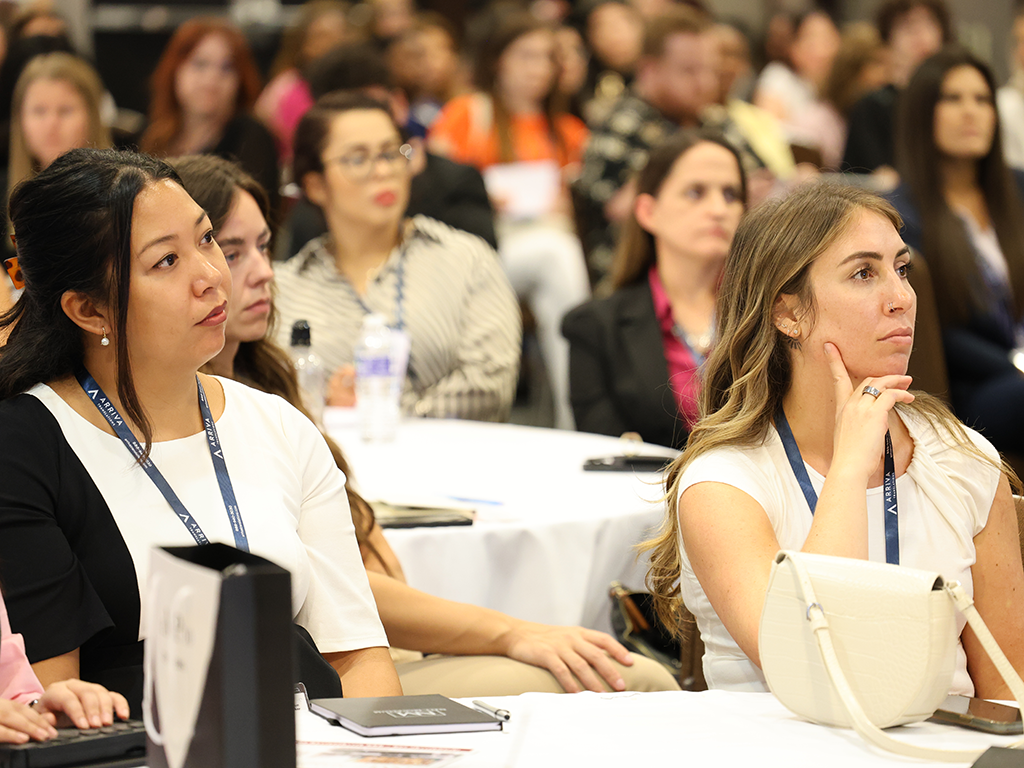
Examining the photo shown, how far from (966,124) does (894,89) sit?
7.45 ft

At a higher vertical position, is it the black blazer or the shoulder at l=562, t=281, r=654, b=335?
the shoulder at l=562, t=281, r=654, b=335

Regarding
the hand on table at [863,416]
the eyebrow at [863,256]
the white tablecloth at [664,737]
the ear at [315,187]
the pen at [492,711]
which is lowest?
the white tablecloth at [664,737]

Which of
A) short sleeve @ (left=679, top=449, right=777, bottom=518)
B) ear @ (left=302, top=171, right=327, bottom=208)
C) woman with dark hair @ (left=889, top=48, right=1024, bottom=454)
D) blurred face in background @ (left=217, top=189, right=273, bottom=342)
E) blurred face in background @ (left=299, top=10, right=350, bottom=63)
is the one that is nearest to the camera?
short sleeve @ (left=679, top=449, right=777, bottom=518)

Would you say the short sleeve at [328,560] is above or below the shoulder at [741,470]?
below

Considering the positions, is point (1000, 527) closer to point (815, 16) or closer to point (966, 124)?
point (966, 124)

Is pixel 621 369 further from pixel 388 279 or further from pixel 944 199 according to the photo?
pixel 944 199

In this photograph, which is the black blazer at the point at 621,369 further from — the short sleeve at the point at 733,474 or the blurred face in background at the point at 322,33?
the blurred face in background at the point at 322,33

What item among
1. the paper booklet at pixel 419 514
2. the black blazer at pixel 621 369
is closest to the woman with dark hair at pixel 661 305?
the black blazer at pixel 621 369

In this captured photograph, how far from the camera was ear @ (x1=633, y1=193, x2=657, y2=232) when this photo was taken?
3.77 m

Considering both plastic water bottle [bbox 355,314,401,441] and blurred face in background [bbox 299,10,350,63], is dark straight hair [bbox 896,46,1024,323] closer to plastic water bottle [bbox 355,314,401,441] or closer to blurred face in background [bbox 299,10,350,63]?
plastic water bottle [bbox 355,314,401,441]

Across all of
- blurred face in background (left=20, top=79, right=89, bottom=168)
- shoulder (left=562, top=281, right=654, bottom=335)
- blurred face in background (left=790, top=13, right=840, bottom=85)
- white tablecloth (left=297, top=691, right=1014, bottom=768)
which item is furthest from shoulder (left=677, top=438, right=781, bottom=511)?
blurred face in background (left=790, top=13, right=840, bottom=85)

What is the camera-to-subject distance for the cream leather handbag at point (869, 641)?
1.23m

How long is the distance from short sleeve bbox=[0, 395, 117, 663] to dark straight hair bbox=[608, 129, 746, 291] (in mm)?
2475

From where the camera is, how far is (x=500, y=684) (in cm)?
212
